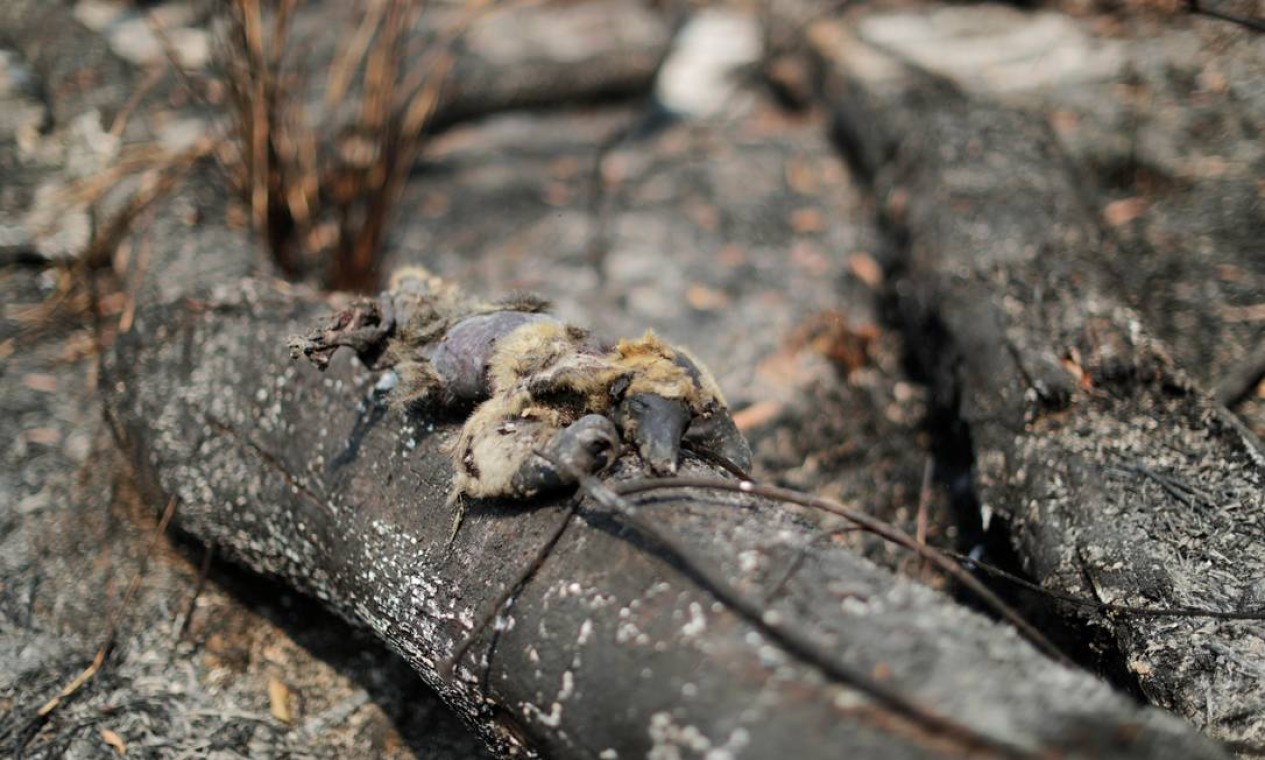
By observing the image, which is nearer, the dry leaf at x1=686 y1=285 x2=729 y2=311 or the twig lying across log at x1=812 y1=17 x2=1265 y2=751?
the twig lying across log at x1=812 y1=17 x2=1265 y2=751

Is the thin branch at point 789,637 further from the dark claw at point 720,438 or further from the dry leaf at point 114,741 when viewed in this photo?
the dry leaf at point 114,741

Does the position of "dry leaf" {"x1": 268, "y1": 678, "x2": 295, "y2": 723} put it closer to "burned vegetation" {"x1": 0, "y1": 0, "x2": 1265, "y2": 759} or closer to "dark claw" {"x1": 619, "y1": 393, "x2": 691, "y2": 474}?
"burned vegetation" {"x1": 0, "y1": 0, "x2": 1265, "y2": 759}

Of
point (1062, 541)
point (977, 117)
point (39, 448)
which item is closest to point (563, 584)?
point (1062, 541)

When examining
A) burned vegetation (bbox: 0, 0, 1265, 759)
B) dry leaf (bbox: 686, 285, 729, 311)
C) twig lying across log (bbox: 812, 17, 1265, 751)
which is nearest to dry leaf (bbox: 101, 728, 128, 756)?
burned vegetation (bbox: 0, 0, 1265, 759)

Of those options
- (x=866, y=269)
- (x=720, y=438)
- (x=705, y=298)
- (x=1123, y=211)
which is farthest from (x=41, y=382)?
(x=1123, y=211)

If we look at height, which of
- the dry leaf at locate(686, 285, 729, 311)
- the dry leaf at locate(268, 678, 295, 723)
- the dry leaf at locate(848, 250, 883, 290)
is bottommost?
the dry leaf at locate(268, 678, 295, 723)

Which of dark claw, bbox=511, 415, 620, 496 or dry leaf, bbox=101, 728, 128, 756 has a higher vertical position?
dark claw, bbox=511, 415, 620, 496

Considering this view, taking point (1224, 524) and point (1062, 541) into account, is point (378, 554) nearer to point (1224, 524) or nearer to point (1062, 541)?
point (1062, 541)
